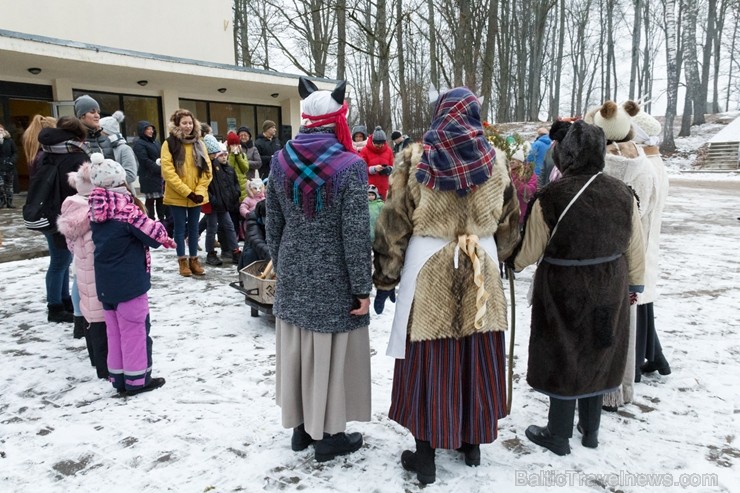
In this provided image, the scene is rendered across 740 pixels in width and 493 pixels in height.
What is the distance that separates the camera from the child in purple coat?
10.4 feet

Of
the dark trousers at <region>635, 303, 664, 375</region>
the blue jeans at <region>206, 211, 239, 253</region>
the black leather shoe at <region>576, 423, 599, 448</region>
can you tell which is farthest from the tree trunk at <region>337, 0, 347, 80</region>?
the black leather shoe at <region>576, 423, 599, 448</region>

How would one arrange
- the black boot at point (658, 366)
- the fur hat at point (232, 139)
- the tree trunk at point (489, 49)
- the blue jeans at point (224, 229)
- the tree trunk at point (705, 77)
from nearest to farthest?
the black boot at point (658, 366)
the blue jeans at point (224, 229)
the fur hat at point (232, 139)
the tree trunk at point (489, 49)
the tree trunk at point (705, 77)

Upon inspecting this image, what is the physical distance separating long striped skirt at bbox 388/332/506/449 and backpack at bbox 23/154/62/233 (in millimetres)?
3408

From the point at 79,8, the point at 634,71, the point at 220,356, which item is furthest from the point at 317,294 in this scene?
the point at 634,71

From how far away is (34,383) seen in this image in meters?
3.53

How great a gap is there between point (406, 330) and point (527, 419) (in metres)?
1.25

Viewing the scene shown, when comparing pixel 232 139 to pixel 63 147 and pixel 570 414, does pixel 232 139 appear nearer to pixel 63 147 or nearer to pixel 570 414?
pixel 63 147

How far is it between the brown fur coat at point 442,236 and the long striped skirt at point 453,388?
0.09m

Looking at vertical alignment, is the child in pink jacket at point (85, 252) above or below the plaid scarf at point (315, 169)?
below

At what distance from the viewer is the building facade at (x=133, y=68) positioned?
1124 centimetres

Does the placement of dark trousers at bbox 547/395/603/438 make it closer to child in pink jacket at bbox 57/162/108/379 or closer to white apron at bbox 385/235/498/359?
white apron at bbox 385/235/498/359

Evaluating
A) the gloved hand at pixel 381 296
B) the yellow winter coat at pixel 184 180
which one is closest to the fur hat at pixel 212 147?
the yellow winter coat at pixel 184 180

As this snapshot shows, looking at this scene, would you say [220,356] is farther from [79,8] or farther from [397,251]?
[79,8]

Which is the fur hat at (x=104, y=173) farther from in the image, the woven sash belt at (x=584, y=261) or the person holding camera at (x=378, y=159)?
the person holding camera at (x=378, y=159)
